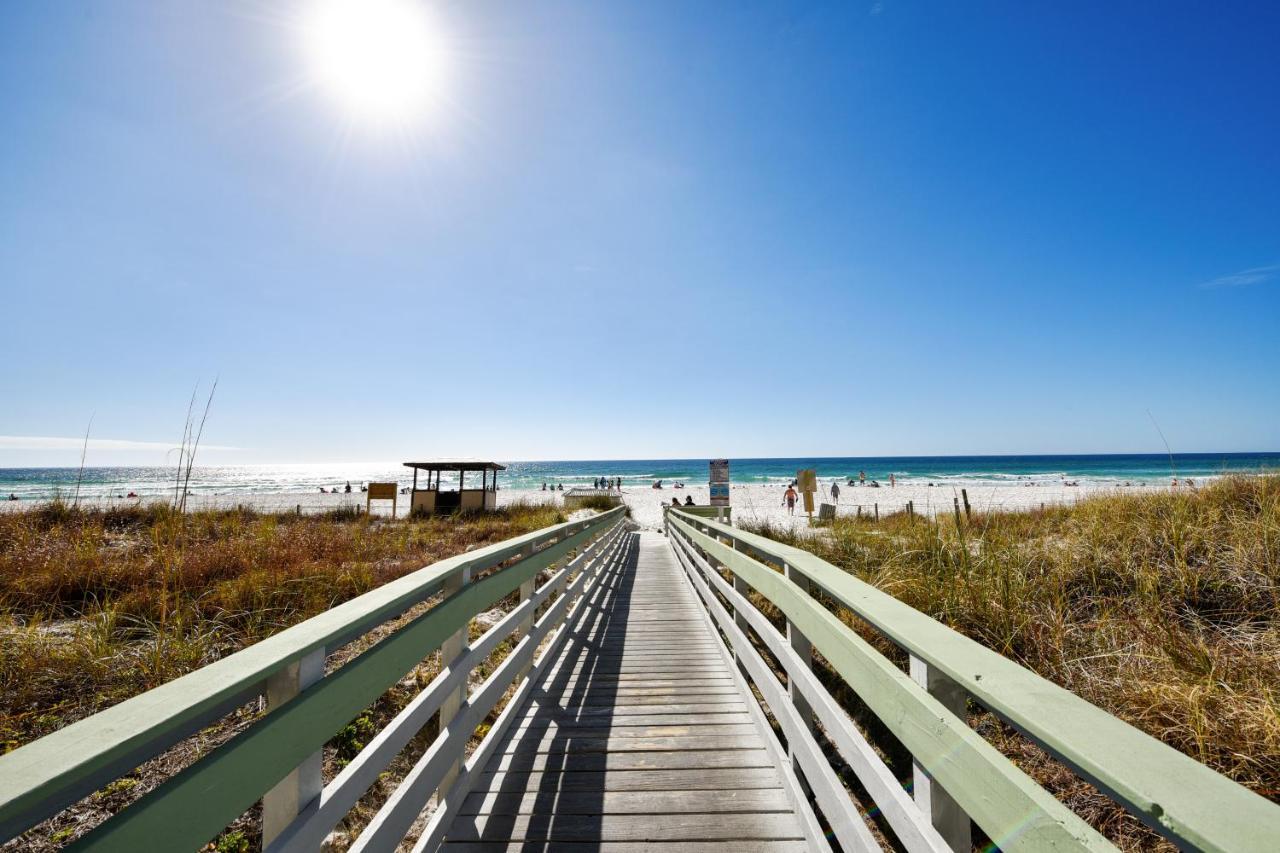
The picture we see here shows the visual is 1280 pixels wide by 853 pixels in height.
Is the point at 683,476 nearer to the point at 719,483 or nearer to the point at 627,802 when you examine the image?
the point at 719,483

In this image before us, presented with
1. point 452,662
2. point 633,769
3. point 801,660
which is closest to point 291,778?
point 452,662

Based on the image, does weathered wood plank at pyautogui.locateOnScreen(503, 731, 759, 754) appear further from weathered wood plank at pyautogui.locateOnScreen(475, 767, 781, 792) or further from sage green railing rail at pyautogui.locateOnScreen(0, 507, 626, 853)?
sage green railing rail at pyautogui.locateOnScreen(0, 507, 626, 853)

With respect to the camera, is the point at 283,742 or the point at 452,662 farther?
the point at 452,662

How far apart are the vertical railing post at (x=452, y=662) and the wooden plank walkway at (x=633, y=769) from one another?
0.20 meters

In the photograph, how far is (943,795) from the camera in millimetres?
1296

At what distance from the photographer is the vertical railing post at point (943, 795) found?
1280mm

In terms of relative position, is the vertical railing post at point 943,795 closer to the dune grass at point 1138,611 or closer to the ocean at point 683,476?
the dune grass at point 1138,611

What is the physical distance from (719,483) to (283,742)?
38.9 feet

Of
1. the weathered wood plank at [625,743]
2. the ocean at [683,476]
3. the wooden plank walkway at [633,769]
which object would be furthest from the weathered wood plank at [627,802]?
the ocean at [683,476]

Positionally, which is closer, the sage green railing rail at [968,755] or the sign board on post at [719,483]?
the sage green railing rail at [968,755]

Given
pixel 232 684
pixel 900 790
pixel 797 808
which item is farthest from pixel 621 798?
pixel 232 684

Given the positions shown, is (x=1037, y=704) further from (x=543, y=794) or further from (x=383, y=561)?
(x=383, y=561)

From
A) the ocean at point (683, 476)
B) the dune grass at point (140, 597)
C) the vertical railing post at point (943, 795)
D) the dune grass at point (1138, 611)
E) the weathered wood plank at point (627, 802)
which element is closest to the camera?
the vertical railing post at point (943, 795)

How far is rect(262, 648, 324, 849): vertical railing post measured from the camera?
135 centimetres
